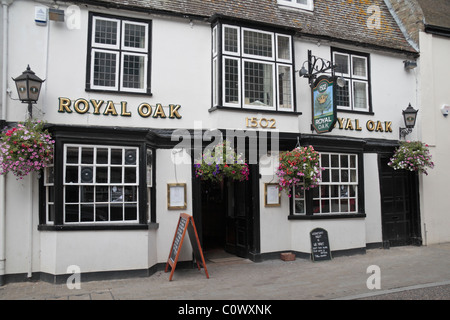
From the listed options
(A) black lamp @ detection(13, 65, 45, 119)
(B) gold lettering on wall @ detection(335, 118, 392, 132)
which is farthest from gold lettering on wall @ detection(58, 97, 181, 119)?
(B) gold lettering on wall @ detection(335, 118, 392, 132)

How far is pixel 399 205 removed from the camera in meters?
12.3

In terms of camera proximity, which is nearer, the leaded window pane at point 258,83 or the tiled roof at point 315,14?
the tiled roof at point 315,14

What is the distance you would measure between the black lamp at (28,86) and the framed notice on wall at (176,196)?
3442 mm

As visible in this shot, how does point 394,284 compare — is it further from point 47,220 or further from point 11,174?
point 11,174

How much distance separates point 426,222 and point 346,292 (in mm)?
6504

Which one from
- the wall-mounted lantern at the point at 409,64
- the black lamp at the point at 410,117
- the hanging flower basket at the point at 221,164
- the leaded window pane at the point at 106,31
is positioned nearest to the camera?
the hanging flower basket at the point at 221,164

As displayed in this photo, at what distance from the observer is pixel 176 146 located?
31.0ft

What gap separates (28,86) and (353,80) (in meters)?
8.76

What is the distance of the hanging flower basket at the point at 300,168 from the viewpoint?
9.77 m

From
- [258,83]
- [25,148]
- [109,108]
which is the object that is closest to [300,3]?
[258,83]

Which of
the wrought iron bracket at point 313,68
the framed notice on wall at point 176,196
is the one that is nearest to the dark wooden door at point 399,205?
the wrought iron bracket at point 313,68

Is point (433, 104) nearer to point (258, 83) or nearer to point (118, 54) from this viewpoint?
point (258, 83)

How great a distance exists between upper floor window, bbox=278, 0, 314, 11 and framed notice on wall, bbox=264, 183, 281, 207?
5471 mm

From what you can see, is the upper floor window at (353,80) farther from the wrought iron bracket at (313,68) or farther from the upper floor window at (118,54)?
the upper floor window at (118,54)
